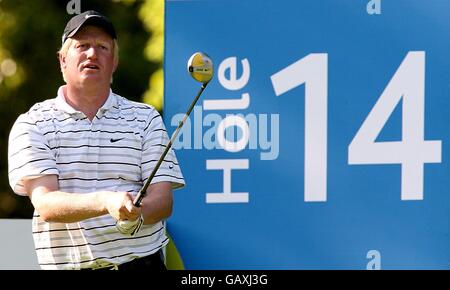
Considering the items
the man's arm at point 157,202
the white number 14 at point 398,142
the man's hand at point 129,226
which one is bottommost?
the man's hand at point 129,226

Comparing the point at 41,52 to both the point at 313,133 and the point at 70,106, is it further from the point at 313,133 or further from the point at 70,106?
the point at 70,106

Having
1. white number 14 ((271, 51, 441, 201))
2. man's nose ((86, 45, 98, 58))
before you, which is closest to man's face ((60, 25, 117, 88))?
man's nose ((86, 45, 98, 58))

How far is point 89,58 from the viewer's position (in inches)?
136

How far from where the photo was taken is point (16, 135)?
3389 millimetres

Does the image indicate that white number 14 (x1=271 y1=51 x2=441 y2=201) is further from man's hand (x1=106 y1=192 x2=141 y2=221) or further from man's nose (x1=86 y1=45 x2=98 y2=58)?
man's hand (x1=106 y1=192 x2=141 y2=221)

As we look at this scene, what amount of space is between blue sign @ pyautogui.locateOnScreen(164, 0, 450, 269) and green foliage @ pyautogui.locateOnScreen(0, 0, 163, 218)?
259 cm

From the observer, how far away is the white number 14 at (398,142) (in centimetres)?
401

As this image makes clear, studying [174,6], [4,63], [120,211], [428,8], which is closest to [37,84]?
[4,63]

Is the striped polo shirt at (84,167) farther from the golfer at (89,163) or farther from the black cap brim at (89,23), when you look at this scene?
the black cap brim at (89,23)

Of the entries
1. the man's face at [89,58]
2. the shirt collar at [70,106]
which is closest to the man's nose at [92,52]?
the man's face at [89,58]

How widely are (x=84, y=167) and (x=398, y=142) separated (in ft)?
4.33

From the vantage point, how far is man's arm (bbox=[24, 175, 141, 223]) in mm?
3045

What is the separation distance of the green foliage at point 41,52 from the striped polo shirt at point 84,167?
321cm
